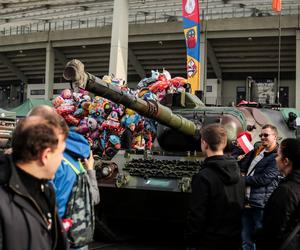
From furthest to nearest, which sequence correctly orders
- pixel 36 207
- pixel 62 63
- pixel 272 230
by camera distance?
1. pixel 62 63
2. pixel 272 230
3. pixel 36 207

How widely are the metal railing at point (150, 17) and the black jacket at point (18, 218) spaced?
25.6 meters

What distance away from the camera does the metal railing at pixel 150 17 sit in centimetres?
2853

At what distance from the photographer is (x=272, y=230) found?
3383 millimetres

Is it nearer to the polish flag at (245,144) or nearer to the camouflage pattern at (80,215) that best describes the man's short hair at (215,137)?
the camouflage pattern at (80,215)

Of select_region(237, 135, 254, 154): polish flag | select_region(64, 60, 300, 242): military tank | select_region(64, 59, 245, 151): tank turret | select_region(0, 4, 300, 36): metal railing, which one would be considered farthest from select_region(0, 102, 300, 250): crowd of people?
select_region(0, 4, 300, 36): metal railing

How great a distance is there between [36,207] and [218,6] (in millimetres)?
28565

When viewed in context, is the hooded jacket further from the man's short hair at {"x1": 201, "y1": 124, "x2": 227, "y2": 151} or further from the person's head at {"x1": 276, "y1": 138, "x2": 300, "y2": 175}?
the person's head at {"x1": 276, "y1": 138, "x2": 300, "y2": 175}

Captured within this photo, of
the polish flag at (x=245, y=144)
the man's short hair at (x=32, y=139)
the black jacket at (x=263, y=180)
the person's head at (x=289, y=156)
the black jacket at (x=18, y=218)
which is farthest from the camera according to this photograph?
the polish flag at (x=245, y=144)

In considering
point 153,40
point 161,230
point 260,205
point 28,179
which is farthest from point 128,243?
point 153,40

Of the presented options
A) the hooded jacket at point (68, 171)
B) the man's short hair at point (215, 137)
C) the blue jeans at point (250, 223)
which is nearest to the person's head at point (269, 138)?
the blue jeans at point (250, 223)

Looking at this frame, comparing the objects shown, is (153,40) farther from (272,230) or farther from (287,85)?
(272,230)

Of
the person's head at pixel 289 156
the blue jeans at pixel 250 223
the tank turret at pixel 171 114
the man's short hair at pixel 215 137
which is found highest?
the tank turret at pixel 171 114

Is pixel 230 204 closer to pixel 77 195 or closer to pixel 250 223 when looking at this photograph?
pixel 77 195

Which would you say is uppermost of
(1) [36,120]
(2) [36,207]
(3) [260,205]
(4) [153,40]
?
(4) [153,40]
